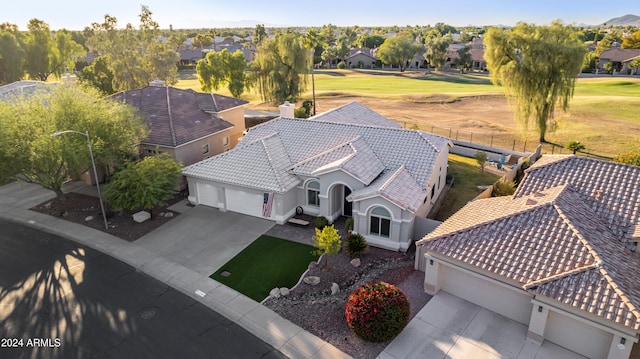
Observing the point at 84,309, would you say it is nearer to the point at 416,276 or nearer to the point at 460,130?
the point at 416,276

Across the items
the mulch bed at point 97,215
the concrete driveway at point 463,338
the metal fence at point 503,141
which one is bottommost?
the concrete driveway at point 463,338

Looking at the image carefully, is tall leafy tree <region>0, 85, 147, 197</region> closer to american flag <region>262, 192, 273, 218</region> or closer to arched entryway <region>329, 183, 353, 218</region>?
american flag <region>262, 192, 273, 218</region>

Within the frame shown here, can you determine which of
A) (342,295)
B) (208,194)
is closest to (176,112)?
(208,194)

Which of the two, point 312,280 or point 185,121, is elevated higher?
point 185,121

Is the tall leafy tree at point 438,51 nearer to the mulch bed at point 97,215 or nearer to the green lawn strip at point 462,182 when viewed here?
the green lawn strip at point 462,182

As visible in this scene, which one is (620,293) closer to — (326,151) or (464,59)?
(326,151)

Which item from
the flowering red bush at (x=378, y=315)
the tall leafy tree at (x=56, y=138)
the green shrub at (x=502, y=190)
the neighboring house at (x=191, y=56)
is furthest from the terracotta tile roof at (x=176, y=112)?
the neighboring house at (x=191, y=56)

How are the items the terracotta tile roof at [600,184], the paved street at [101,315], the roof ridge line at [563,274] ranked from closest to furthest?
1. the roof ridge line at [563,274]
2. the paved street at [101,315]
3. the terracotta tile roof at [600,184]

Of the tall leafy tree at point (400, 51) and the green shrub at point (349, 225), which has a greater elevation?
the tall leafy tree at point (400, 51)

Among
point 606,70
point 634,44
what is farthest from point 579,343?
point 634,44
